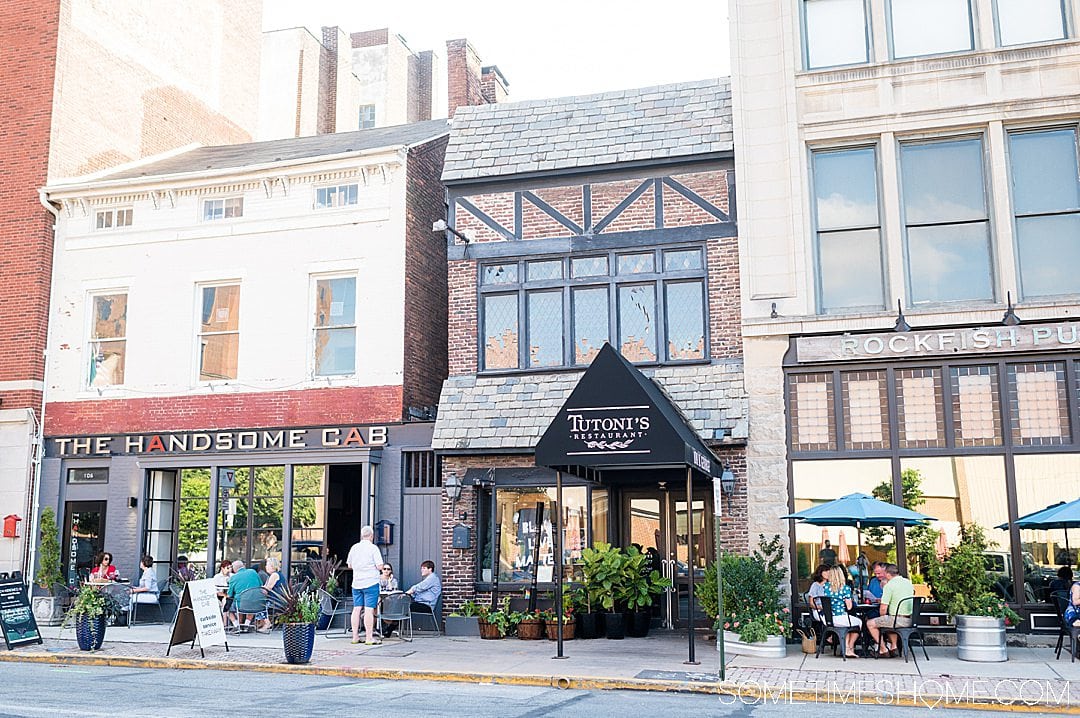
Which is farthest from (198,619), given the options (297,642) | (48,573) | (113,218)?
(113,218)

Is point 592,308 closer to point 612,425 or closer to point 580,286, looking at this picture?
point 580,286

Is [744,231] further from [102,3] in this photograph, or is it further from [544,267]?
[102,3]

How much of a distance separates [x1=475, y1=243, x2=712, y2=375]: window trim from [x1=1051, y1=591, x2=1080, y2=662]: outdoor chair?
601 centimetres

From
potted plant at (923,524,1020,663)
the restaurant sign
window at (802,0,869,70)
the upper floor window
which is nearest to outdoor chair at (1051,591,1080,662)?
potted plant at (923,524,1020,663)

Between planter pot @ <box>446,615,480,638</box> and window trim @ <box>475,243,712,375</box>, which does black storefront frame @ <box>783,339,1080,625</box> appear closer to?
window trim @ <box>475,243,712,375</box>

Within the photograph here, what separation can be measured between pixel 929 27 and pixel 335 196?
→ 10.6 meters

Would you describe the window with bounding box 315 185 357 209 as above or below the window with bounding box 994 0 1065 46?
below

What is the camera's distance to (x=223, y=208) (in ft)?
66.2

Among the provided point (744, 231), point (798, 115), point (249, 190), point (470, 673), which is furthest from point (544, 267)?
point (470, 673)

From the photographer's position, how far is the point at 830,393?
1623 cm

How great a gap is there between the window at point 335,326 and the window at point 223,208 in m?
2.31

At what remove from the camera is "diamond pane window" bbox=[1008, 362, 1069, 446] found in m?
15.4

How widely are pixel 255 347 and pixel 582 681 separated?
1011cm

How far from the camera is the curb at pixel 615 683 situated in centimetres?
1085
